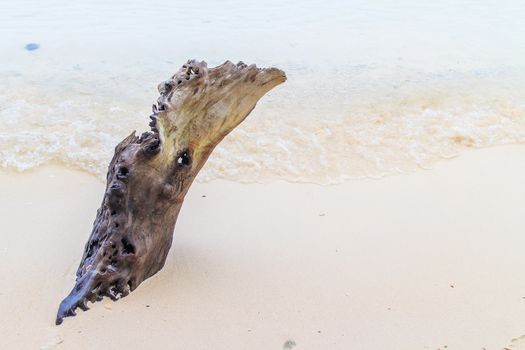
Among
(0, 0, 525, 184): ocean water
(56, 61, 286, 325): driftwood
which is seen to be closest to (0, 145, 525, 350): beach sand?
Answer: (56, 61, 286, 325): driftwood

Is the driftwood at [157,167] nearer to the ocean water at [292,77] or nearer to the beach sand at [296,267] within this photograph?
the beach sand at [296,267]

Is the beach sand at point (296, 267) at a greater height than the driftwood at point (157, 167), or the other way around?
the driftwood at point (157, 167)

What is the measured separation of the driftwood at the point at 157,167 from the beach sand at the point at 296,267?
13cm

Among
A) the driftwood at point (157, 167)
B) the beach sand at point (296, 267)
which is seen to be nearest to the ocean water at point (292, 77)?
the beach sand at point (296, 267)

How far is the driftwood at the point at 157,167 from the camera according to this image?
1781 millimetres

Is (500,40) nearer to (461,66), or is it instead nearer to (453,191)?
(461,66)

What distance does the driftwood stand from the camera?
1.78 metres

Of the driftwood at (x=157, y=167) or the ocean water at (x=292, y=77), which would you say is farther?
the ocean water at (x=292, y=77)

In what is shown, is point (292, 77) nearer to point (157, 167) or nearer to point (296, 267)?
point (296, 267)

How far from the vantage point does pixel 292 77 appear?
4441mm

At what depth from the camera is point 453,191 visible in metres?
A: 2.75

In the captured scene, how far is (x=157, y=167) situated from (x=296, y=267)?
0.71 meters

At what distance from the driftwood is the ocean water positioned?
1.03 metres

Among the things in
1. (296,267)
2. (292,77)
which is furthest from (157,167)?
(292,77)
